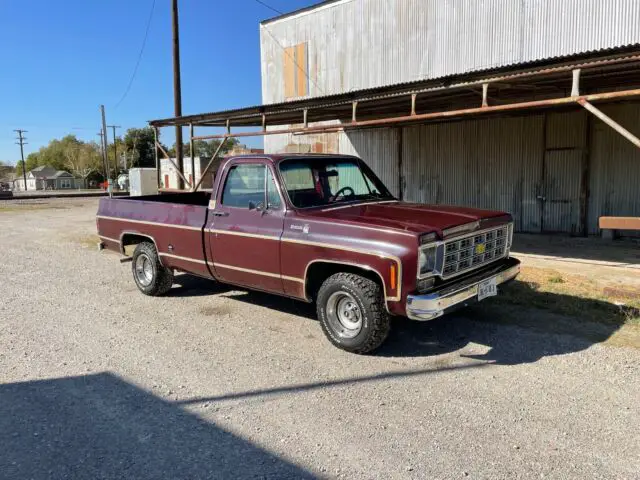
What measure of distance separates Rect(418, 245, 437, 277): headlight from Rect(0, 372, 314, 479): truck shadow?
6.36 ft

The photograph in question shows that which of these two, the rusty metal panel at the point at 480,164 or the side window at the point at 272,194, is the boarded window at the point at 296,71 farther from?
the side window at the point at 272,194

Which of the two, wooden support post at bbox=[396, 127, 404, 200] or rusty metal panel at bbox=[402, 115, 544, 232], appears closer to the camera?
rusty metal panel at bbox=[402, 115, 544, 232]

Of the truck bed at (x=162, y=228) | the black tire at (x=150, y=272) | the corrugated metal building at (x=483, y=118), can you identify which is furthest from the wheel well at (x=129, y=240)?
the corrugated metal building at (x=483, y=118)

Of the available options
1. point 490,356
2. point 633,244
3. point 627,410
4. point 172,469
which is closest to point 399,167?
point 633,244

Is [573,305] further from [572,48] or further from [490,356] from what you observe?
[572,48]

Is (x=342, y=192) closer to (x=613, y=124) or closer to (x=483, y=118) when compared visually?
(x=613, y=124)

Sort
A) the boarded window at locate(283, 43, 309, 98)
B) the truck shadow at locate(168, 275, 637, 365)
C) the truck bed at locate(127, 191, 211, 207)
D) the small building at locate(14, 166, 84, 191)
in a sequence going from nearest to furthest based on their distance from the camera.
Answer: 1. the truck shadow at locate(168, 275, 637, 365)
2. the truck bed at locate(127, 191, 211, 207)
3. the boarded window at locate(283, 43, 309, 98)
4. the small building at locate(14, 166, 84, 191)

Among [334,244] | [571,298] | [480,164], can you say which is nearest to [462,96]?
[480,164]

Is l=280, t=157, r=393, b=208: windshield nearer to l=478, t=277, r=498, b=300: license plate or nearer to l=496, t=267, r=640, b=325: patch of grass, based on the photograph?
l=478, t=277, r=498, b=300: license plate

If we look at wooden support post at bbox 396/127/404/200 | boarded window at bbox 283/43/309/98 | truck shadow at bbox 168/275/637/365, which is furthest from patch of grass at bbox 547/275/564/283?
boarded window at bbox 283/43/309/98

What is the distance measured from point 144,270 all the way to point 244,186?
2.43 m

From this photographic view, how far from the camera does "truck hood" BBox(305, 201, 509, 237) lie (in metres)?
4.46

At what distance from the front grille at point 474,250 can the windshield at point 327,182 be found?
1437 millimetres

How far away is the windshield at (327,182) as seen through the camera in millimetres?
5473
